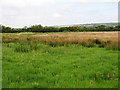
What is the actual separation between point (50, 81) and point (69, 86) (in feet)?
2.46

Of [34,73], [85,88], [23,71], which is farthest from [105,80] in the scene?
[23,71]

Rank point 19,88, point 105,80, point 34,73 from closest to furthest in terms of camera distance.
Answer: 1. point 19,88
2. point 105,80
3. point 34,73

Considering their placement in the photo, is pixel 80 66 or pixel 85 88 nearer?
pixel 85 88

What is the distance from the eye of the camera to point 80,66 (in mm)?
6371

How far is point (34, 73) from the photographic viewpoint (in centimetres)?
562

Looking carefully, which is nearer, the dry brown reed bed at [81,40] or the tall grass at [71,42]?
the tall grass at [71,42]

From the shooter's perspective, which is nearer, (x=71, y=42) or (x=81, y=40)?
(x=71, y=42)

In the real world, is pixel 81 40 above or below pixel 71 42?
above

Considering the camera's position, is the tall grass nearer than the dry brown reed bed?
Yes

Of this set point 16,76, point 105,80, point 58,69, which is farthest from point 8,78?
point 105,80

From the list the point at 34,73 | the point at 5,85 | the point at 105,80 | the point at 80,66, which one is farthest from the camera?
the point at 80,66

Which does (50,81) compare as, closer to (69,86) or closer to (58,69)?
(69,86)

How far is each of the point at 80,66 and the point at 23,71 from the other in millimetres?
2592

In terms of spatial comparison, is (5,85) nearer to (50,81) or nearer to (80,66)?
(50,81)
